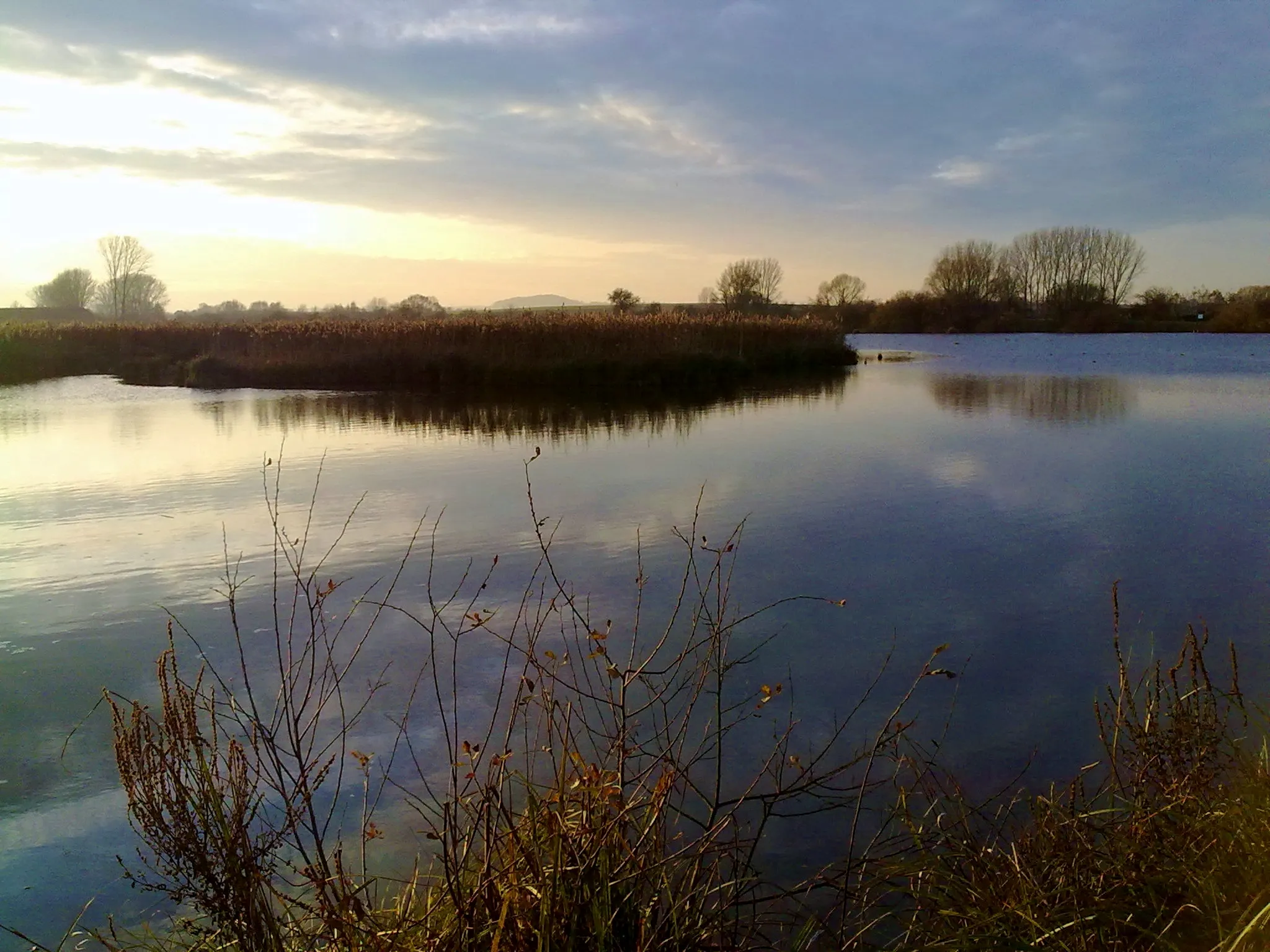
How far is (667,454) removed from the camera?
10469 mm

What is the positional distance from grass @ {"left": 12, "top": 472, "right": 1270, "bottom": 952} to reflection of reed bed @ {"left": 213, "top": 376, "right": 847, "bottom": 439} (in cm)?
896

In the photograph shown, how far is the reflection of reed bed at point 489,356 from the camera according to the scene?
788 inches

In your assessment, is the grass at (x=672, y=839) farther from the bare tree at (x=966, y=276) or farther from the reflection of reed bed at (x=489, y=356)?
the bare tree at (x=966, y=276)

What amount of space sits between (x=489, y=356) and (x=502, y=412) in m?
5.47

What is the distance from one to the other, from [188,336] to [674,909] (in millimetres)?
30448

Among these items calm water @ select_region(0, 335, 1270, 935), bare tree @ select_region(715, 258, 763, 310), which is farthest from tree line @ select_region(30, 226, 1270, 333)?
calm water @ select_region(0, 335, 1270, 935)

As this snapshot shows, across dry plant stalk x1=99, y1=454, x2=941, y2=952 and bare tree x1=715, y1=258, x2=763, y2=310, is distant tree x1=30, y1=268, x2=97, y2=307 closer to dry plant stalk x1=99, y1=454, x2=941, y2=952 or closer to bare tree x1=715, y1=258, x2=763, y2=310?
bare tree x1=715, y1=258, x2=763, y2=310

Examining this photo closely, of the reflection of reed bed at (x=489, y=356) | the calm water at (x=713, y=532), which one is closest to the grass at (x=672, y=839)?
the calm water at (x=713, y=532)

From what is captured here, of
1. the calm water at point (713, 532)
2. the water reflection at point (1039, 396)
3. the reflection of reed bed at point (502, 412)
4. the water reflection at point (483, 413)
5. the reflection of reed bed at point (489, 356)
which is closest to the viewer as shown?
the calm water at point (713, 532)

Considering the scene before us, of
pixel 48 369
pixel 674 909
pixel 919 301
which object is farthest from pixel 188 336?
pixel 919 301

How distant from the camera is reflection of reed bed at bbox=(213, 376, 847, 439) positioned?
13.2m

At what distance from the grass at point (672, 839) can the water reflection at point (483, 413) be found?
8.88 m

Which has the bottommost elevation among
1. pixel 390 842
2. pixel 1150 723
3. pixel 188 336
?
pixel 390 842

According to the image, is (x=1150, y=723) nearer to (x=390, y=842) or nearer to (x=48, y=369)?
(x=390, y=842)
